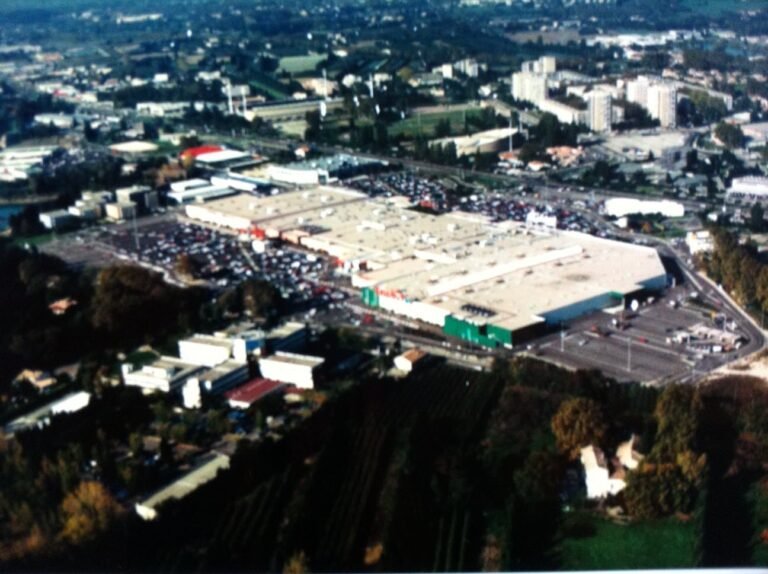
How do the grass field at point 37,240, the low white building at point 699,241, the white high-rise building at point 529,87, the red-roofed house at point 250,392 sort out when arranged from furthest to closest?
the white high-rise building at point 529,87 < the low white building at point 699,241 < the grass field at point 37,240 < the red-roofed house at point 250,392

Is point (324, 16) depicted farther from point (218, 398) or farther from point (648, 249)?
point (218, 398)

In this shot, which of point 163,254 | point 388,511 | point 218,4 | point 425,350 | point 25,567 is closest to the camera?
point 25,567

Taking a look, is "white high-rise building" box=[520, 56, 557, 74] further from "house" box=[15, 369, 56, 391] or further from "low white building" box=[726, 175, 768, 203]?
"house" box=[15, 369, 56, 391]

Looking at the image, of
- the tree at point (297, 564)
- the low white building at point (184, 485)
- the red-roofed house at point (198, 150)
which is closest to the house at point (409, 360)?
the low white building at point (184, 485)

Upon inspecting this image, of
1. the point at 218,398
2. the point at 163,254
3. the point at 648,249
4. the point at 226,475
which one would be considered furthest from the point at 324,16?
the point at 226,475

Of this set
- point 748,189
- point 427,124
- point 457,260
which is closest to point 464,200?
point 427,124

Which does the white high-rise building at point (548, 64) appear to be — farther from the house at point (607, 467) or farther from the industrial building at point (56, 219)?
the house at point (607, 467)

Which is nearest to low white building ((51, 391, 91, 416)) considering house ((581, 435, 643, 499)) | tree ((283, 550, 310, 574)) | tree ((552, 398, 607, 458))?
tree ((283, 550, 310, 574))

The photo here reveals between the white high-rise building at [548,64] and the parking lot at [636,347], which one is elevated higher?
the white high-rise building at [548,64]
